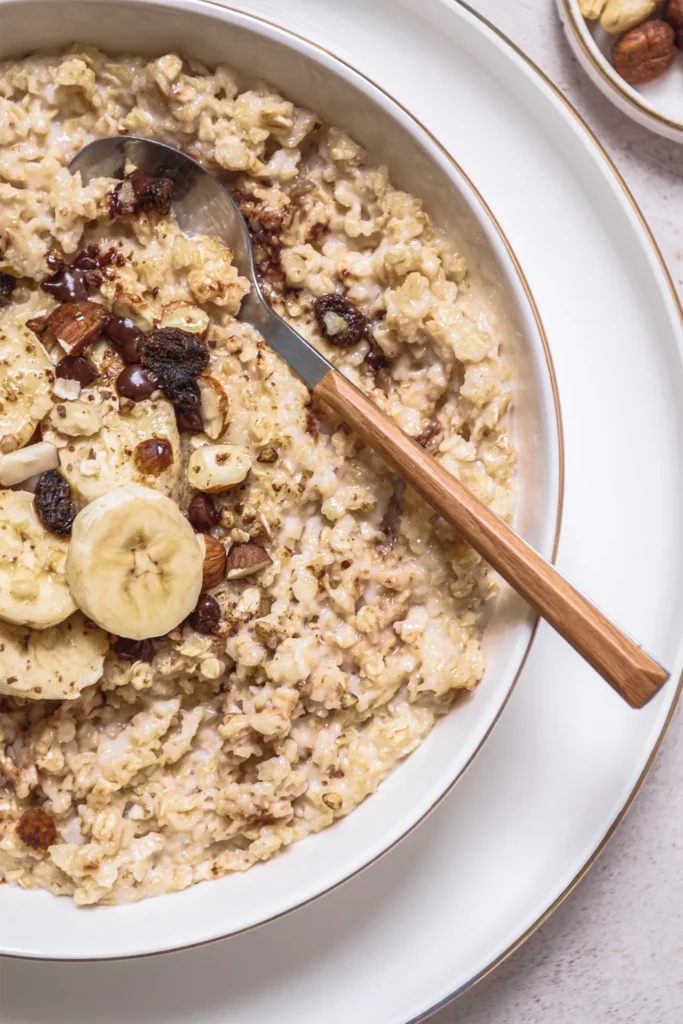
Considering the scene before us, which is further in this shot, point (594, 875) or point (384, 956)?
point (594, 875)

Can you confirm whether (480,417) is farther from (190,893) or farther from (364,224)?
(190,893)

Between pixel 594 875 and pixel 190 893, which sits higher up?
pixel 594 875

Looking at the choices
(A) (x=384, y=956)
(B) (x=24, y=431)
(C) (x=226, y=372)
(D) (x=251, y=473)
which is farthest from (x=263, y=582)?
(A) (x=384, y=956)

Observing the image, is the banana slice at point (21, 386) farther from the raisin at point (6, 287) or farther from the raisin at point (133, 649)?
the raisin at point (133, 649)

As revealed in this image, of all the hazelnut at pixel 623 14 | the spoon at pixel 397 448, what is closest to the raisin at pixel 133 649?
the spoon at pixel 397 448

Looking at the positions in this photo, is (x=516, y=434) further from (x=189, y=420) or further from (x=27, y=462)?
(x=27, y=462)

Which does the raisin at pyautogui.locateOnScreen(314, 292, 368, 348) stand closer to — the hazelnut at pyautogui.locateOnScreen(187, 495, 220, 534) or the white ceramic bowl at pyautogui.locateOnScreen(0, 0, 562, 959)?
the white ceramic bowl at pyautogui.locateOnScreen(0, 0, 562, 959)

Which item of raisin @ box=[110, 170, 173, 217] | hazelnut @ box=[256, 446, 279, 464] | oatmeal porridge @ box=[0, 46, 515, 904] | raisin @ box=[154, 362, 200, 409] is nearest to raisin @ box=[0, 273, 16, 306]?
oatmeal porridge @ box=[0, 46, 515, 904]
